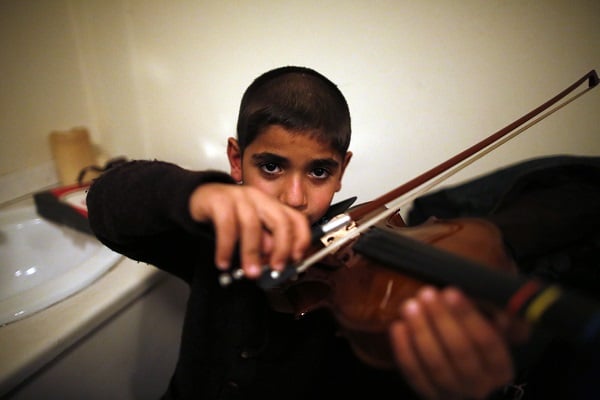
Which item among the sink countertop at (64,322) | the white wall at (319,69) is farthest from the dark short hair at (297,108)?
the sink countertop at (64,322)

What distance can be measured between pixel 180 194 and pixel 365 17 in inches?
26.4

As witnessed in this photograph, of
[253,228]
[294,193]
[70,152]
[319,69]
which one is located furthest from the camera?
[70,152]

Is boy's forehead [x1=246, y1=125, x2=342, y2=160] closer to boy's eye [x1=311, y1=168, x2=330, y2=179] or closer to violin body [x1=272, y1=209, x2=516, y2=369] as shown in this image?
boy's eye [x1=311, y1=168, x2=330, y2=179]

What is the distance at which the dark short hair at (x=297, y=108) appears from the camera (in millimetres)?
562

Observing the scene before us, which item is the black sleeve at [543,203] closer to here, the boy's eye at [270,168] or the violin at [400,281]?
the violin at [400,281]

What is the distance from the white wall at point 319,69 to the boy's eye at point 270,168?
40 centimetres

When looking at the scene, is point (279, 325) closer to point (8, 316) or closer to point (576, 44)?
point (8, 316)

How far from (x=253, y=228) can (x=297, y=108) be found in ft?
0.98

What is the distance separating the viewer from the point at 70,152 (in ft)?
3.70

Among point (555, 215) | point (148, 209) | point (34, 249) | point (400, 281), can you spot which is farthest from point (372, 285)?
point (34, 249)

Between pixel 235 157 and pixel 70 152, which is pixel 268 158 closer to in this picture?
pixel 235 157

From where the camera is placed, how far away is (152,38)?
Answer: 1.04 m

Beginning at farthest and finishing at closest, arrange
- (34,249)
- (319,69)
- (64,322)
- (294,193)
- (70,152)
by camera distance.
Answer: (70,152) < (34,249) < (319,69) < (64,322) < (294,193)

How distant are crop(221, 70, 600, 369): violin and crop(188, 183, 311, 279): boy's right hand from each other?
0.06 feet
